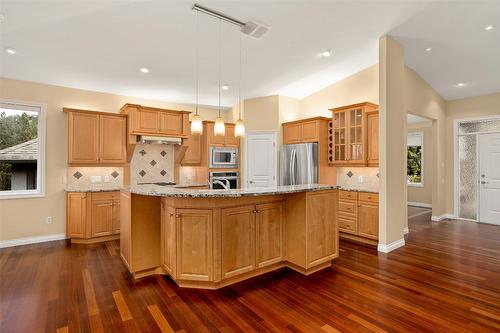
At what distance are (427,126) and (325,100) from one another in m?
4.15

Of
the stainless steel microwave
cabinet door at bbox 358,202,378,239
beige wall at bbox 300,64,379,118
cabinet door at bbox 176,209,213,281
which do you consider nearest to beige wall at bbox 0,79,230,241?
the stainless steel microwave

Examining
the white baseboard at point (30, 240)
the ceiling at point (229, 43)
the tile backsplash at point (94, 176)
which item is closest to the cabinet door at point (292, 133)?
the ceiling at point (229, 43)

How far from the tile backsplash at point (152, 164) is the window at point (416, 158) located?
7317mm

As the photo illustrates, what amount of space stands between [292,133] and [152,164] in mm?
3149

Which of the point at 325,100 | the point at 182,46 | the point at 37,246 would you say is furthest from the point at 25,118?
the point at 325,100

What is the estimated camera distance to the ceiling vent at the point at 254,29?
328 cm

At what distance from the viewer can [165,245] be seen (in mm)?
3043

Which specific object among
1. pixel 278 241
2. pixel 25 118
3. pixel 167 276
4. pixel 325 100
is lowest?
pixel 167 276

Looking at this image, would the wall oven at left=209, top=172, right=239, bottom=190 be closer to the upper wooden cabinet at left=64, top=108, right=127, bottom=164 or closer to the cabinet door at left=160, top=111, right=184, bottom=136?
the cabinet door at left=160, top=111, right=184, bottom=136

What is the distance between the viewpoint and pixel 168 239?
9.67 feet

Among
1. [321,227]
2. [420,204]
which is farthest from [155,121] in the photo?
[420,204]

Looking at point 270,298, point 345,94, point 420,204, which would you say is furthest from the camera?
point 420,204

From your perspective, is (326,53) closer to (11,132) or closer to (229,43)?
(229,43)

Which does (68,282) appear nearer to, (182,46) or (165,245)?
(165,245)
